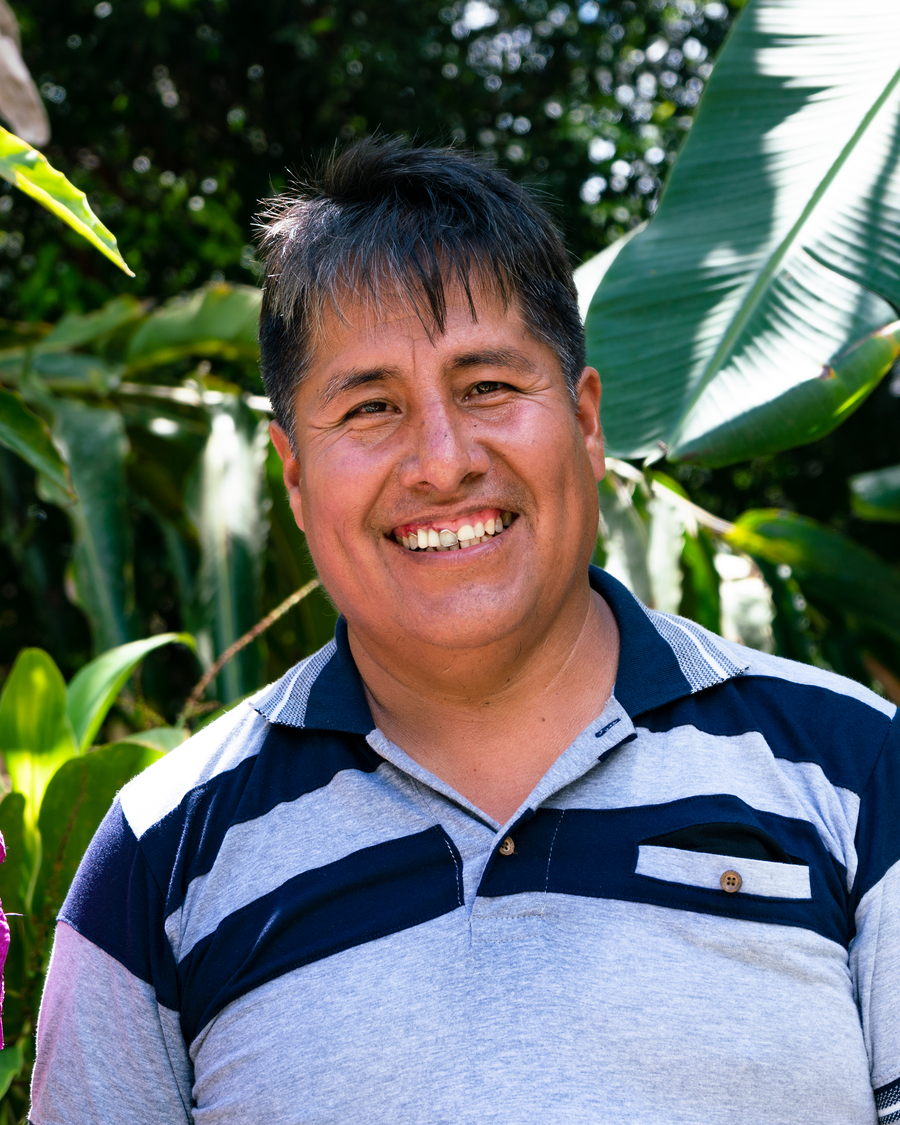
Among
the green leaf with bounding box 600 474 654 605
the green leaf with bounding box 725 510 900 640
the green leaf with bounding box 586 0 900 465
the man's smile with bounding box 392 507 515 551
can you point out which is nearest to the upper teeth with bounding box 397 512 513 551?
the man's smile with bounding box 392 507 515 551

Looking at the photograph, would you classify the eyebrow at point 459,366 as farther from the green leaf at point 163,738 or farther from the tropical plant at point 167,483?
the tropical plant at point 167,483

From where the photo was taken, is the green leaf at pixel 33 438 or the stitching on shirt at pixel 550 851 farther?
the green leaf at pixel 33 438

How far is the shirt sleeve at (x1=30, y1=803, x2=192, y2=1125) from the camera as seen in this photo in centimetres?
107

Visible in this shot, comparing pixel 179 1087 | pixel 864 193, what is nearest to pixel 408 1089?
pixel 179 1087

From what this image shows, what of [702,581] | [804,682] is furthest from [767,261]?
[804,682]

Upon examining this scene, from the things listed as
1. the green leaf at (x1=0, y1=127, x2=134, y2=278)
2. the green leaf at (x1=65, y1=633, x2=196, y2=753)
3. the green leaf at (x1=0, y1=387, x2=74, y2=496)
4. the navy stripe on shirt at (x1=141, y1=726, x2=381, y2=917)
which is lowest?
the green leaf at (x1=65, y1=633, x2=196, y2=753)

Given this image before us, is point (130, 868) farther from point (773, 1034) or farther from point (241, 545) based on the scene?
point (241, 545)

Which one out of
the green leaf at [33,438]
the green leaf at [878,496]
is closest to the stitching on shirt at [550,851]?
the green leaf at [33,438]

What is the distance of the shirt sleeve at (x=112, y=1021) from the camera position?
1.07 metres

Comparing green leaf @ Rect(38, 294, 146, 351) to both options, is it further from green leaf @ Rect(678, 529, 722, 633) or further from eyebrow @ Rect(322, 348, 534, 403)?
eyebrow @ Rect(322, 348, 534, 403)

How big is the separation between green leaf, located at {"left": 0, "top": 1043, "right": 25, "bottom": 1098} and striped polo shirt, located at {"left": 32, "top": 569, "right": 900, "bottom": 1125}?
0.27m

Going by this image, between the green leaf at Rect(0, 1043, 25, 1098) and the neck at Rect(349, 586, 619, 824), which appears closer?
the neck at Rect(349, 586, 619, 824)

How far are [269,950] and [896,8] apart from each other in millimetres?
1758

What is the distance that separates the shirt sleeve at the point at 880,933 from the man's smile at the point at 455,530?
436mm
